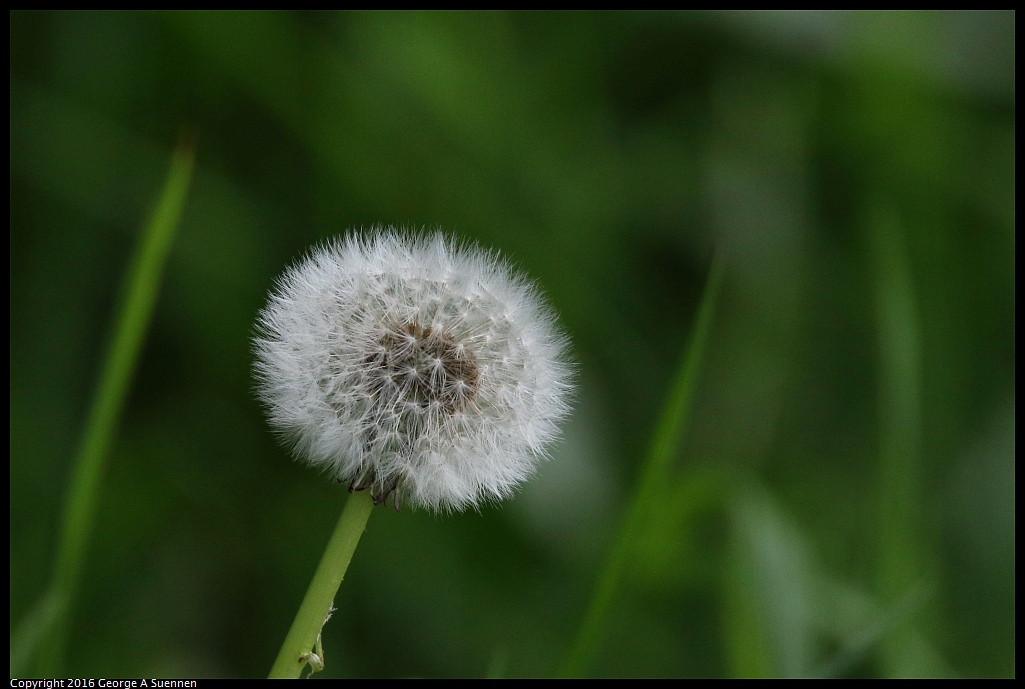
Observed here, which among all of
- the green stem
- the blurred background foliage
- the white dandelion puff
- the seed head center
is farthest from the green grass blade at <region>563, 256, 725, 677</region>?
the blurred background foliage

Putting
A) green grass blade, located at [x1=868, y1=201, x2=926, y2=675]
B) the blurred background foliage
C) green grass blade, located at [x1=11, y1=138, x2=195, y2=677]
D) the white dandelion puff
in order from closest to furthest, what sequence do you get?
1. the white dandelion puff
2. green grass blade, located at [x1=11, y1=138, x2=195, y2=677]
3. green grass blade, located at [x1=868, y1=201, x2=926, y2=675]
4. the blurred background foliage

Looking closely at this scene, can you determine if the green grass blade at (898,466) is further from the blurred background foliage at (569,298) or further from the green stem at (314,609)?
the green stem at (314,609)

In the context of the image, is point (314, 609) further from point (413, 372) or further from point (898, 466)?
point (898, 466)

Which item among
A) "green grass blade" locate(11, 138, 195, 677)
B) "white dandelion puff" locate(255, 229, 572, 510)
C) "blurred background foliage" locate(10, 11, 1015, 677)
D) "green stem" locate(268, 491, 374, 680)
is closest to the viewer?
"green stem" locate(268, 491, 374, 680)

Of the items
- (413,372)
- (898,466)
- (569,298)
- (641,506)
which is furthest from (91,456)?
(898,466)

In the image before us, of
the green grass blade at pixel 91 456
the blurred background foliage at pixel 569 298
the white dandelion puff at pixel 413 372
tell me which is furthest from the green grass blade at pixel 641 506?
the green grass blade at pixel 91 456

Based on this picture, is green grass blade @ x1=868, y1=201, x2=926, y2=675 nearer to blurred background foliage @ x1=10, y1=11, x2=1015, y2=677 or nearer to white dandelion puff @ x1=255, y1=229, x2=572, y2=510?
blurred background foliage @ x1=10, y1=11, x2=1015, y2=677

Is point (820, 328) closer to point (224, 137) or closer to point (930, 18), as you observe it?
point (930, 18)
